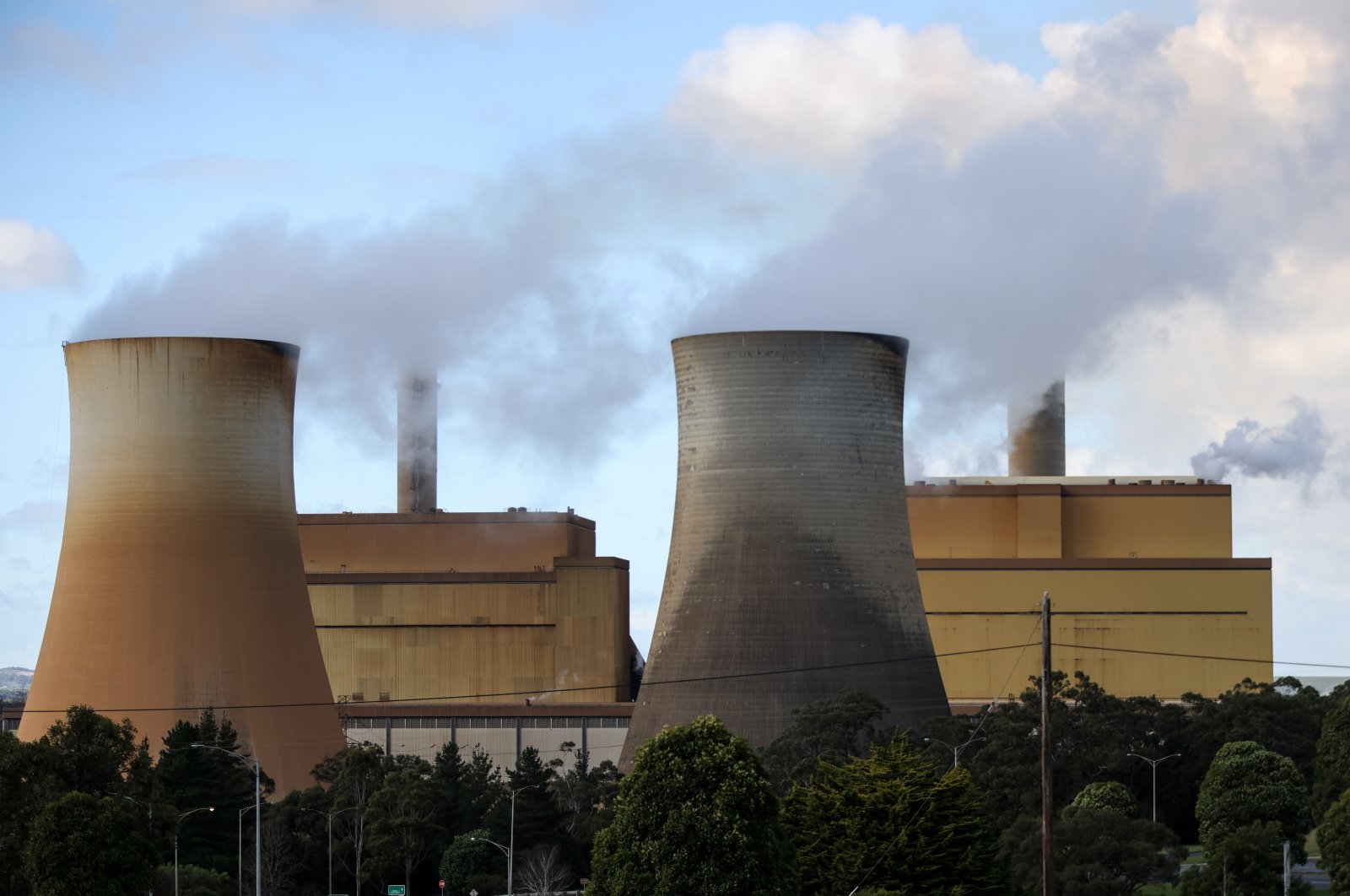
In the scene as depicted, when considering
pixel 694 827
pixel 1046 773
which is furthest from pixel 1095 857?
pixel 1046 773

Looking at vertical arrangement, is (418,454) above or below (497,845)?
above

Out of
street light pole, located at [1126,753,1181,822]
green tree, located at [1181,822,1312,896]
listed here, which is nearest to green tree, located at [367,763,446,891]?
street light pole, located at [1126,753,1181,822]

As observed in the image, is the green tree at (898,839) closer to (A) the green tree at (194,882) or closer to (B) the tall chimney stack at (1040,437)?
(A) the green tree at (194,882)

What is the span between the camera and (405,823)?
1837 inches

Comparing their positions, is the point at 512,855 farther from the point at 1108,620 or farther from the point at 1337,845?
the point at 1108,620

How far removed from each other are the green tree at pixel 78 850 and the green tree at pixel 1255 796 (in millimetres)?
19768

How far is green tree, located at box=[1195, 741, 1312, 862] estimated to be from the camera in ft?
141

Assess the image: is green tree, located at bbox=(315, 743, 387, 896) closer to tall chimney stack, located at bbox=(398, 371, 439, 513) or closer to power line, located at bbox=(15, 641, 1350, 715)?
power line, located at bbox=(15, 641, 1350, 715)

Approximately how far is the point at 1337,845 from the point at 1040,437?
120 ft

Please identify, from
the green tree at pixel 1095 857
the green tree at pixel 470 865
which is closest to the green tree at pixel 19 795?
the green tree at pixel 470 865

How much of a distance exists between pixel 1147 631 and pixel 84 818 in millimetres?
36776

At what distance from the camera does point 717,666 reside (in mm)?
49281

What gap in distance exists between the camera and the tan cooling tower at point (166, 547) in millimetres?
49531

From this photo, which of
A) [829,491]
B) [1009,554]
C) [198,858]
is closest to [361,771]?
[198,858]
